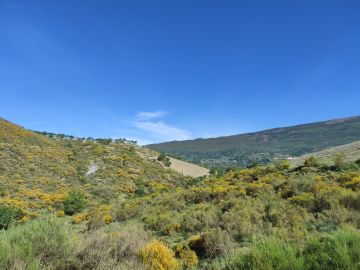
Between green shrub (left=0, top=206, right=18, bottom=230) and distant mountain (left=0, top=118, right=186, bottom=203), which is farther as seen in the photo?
distant mountain (left=0, top=118, right=186, bottom=203)

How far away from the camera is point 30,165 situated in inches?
1588

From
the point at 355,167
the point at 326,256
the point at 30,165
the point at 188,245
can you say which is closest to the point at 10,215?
the point at 188,245

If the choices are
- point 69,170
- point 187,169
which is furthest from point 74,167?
point 187,169

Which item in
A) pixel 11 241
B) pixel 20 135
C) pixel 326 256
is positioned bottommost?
pixel 326 256

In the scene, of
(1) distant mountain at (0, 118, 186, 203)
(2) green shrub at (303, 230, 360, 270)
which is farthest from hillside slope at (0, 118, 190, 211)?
(2) green shrub at (303, 230, 360, 270)

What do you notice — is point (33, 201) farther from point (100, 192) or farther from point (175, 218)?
point (175, 218)

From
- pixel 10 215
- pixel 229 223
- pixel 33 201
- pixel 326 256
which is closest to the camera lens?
pixel 326 256

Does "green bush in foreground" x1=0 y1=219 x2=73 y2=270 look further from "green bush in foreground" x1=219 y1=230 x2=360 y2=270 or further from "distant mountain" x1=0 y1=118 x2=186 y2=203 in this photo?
"distant mountain" x1=0 y1=118 x2=186 y2=203

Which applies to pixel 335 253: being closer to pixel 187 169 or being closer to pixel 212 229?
pixel 212 229

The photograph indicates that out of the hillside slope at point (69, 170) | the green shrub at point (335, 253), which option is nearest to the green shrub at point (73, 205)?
the hillside slope at point (69, 170)

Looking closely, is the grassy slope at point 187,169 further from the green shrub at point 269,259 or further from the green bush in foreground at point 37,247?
the green shrub at point 269,259

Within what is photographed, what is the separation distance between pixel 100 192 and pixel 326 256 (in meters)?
30.9

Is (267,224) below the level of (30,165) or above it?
below

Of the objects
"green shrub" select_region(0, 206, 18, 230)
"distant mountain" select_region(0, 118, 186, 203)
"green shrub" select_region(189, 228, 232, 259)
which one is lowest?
"green shrub" select_region(189, 228, 232, 259)
